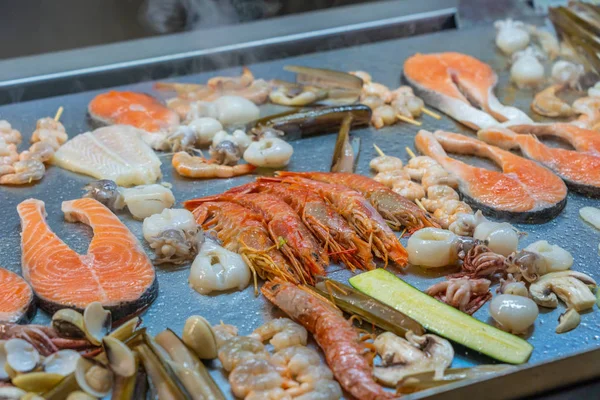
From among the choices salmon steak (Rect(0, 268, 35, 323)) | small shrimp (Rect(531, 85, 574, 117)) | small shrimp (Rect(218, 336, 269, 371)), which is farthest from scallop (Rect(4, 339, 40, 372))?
small shrimp (Rect(531, 85, 574, 117))

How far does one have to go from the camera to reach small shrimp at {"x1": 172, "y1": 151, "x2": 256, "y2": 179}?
404 cm

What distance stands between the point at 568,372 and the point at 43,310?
2.12 meters

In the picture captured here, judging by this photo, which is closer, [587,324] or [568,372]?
[568,372]

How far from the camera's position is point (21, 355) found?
2518mm

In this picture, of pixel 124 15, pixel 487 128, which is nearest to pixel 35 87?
pixel 124 15

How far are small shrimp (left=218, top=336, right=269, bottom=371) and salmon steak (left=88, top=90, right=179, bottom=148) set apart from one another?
198 centimetres

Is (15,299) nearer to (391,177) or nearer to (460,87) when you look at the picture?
(391,177)

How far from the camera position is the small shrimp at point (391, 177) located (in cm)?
393

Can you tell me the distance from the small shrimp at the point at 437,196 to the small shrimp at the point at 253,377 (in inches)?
59.6

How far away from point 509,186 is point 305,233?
1.18 meters

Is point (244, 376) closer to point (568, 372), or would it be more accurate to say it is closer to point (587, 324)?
point (568, 372)

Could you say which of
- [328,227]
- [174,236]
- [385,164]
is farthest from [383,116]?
[174,236]

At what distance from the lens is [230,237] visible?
3414 mm

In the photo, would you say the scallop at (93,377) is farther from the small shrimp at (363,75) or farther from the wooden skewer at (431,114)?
the small shrimp at (363,75)
